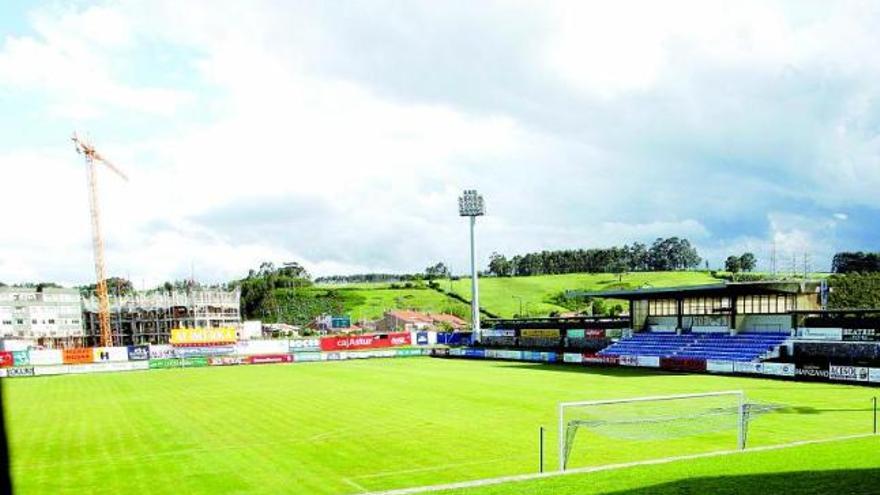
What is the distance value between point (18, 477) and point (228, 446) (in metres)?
7.78

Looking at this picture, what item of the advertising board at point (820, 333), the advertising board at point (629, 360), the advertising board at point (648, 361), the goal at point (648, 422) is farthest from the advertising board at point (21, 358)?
the advertising board at point (820, 333)

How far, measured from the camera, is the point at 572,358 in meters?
76.1

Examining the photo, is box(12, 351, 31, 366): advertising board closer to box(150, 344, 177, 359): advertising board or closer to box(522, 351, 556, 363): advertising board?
box(150, 344, 177, 359): advertising board

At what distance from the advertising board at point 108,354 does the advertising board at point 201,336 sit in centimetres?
617

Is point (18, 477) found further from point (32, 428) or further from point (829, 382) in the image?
point (829, 382)

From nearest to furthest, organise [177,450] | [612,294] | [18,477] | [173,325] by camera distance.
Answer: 1. [18,477]
2. [177,450]
3. [612,294]
4. [173,325]

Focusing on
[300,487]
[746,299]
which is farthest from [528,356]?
[300,487]

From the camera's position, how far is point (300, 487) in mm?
22422

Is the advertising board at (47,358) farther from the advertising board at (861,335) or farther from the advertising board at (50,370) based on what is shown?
the advertising board at (861,335)

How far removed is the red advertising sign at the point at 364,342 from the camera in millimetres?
102812

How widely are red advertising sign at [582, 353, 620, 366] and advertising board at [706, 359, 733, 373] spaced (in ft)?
39.0

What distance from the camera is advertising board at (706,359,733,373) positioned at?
58.1 m

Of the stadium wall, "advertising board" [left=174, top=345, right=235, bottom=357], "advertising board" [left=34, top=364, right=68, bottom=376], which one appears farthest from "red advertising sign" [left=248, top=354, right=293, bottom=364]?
"advertising board" [left=34, top=364, right=68, bottom=376]

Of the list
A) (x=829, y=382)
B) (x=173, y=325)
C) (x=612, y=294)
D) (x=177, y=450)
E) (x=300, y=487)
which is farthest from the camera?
(x=173, y=325)
